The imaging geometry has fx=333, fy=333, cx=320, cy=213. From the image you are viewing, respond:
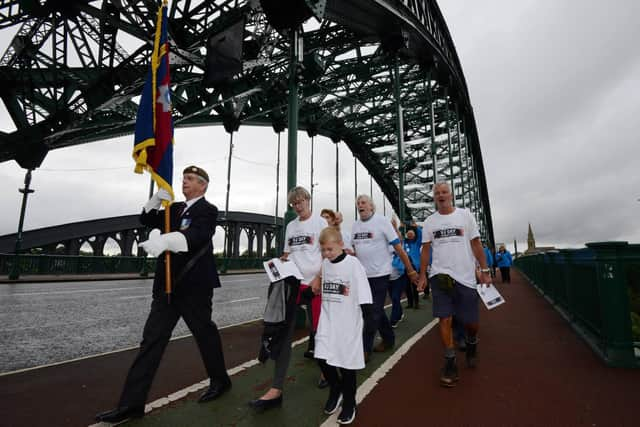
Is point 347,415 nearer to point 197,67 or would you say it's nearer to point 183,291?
point 183,291

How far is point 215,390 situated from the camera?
274cm

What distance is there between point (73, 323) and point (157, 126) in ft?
17.4

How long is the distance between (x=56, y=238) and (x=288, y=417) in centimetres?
2757

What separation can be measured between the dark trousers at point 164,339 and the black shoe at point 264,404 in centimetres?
43

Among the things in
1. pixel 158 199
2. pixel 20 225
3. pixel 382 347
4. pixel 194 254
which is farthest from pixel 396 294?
pixel 20 225

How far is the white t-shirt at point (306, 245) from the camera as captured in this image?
121 inches

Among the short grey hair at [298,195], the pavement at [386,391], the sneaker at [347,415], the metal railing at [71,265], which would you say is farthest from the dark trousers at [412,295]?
the metal railing at [71,265]

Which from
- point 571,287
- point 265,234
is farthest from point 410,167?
point 265,234

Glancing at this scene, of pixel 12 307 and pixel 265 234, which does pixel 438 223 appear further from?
pixel 265 234

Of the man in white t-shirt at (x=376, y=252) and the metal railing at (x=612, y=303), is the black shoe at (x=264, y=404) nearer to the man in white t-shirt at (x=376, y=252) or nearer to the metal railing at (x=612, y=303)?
the man in white t-shirt at (x=376, y=252)

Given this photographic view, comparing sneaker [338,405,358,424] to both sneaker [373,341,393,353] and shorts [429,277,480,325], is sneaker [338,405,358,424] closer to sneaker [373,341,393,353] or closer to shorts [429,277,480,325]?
shorts [429,277,480,325]

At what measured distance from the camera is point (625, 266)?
361cm

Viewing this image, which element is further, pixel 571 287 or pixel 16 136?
pixel 16 136

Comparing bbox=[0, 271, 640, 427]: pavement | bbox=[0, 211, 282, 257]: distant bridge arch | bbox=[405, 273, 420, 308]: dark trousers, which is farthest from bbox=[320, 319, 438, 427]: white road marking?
bbox=[0, 211, 282, 257]: distant bridge arch
